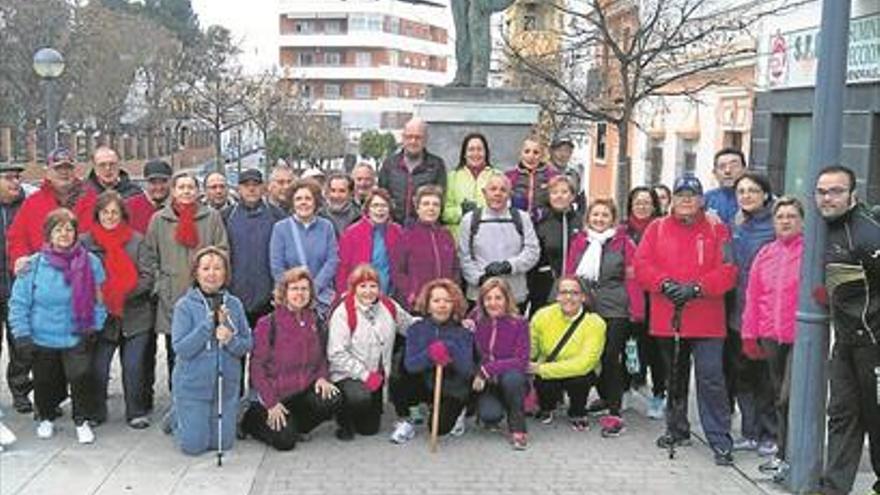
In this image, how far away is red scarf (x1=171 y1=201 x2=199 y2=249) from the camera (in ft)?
24.6

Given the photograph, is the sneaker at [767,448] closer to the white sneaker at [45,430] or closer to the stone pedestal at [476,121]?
the stone pedestal at [476,121]

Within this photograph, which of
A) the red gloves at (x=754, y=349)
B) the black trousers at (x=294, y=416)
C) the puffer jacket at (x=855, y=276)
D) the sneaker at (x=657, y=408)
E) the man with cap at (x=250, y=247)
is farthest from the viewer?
the sneaker at (x=657, y=408)

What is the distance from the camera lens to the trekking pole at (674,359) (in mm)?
7016

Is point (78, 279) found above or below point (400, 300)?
above

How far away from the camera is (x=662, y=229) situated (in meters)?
7.07

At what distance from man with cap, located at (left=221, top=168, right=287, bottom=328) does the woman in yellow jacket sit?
6.36 ft

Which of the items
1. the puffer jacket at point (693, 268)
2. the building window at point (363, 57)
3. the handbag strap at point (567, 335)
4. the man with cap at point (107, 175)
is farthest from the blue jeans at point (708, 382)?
the building window at point (363, 57)

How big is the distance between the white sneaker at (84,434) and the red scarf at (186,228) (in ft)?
4.44

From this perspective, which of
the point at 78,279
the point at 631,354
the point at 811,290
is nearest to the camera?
the point at 811,290

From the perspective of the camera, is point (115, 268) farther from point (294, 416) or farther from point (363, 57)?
point (363, 57)

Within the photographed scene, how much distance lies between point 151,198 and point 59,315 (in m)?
1.23

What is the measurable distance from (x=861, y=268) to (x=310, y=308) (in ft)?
11.3

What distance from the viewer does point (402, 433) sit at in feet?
24.0

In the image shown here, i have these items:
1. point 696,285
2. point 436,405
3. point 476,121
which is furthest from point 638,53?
point 436,405
